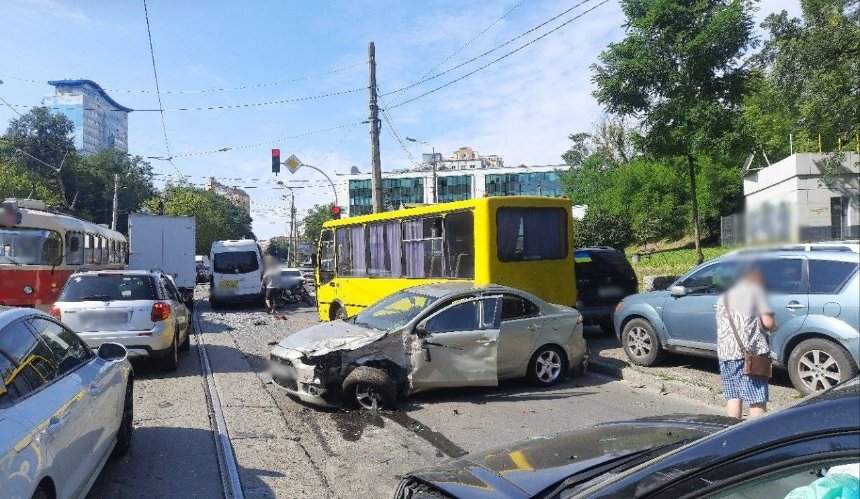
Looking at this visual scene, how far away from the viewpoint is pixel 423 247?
11.7 m

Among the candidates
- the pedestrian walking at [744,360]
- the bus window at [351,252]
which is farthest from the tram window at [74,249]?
the pedestrian walking at [744,360]

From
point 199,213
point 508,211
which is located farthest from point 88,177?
point 508,211

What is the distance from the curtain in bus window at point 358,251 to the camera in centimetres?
1392

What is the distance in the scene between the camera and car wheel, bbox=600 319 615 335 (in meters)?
13.0

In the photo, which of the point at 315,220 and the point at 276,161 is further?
the point at 315,220

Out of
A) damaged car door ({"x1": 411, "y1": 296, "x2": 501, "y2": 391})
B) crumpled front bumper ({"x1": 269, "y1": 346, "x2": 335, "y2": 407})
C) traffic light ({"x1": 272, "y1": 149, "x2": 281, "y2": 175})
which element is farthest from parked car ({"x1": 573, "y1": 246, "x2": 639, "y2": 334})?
traffic light ({"x1": 272, "y1": 149, "x2": 281, "y2": 175})

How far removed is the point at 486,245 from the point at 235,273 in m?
16.6

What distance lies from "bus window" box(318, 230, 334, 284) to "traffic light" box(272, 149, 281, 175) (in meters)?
7.13

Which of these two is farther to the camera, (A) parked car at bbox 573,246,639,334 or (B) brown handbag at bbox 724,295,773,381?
(A) parked car at bbox 573,246,639,334

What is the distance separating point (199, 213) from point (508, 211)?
54.5m

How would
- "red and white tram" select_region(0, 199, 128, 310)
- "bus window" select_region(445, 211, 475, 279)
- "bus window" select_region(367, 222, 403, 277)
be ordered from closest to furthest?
"bus window" select_region(445, 211, 475, 279) → "bus window" select_region(367, 222, 403, 277) → "red and white tram" select_region(0, 199, 128, 310)

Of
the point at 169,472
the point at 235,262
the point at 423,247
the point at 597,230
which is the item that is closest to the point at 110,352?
the point at 169,472

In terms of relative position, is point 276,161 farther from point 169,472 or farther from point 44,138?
point 44,138

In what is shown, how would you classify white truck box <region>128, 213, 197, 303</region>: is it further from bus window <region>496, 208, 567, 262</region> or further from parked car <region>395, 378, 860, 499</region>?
parked car <region>395, 378, 860, 499</region>
